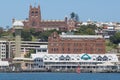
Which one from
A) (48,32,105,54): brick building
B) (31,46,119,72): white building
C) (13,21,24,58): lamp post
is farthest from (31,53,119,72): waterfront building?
(13,21,24,58): lamp post

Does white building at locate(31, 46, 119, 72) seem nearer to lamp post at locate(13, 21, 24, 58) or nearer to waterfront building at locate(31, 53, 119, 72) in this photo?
waterfront building at locate(31, 53, 119, 72)

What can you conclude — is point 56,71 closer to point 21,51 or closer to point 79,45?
point 79,45

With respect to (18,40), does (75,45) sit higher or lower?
lower

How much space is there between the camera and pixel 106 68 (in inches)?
6973

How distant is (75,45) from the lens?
185m

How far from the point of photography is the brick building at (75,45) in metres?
184

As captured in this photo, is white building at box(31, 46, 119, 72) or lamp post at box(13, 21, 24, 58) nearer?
white building at box(31, 46, 119, 72)

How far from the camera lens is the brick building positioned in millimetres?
184500

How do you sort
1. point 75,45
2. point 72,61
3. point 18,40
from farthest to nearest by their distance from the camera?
point 18,40, point 75,45, point 72,61

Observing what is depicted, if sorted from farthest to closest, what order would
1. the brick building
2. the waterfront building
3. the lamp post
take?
the lamp post, the brick building, the waterfront building

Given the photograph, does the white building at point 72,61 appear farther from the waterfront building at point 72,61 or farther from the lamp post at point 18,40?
the lamp post at point 18,40

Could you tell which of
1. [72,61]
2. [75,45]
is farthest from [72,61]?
[75,45]

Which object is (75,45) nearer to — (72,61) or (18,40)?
(72,61)

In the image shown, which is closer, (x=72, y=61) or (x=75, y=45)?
(x=72, y=61)
